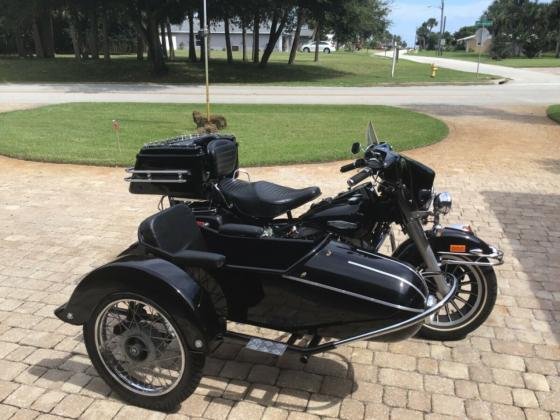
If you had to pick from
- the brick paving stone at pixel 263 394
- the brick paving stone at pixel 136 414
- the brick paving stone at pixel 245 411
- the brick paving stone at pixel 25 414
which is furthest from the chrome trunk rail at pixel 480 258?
the brick paving stone at pixel 25 414

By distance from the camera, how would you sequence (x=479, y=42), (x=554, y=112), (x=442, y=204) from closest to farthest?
(x=442, y=204) → (x=554, y=112) → (x=479, y=42)

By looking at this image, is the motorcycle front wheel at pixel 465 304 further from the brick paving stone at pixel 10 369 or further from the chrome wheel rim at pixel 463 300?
the brick paving stone at pixel 10 369

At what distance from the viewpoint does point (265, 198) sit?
12.0 ft

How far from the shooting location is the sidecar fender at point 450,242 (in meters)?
3.52

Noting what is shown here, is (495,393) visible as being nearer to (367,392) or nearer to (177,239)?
(367,392)

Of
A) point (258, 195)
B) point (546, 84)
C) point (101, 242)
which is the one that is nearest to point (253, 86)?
point (546, 84)

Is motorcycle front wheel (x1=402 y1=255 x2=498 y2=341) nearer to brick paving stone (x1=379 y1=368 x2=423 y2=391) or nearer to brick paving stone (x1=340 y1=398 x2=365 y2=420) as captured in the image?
brick paving stone (x1=379 y1=368 x2=423 y2=391)

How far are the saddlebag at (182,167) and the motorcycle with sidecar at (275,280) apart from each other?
0.32 meters

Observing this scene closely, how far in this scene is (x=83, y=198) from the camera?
7488 mm

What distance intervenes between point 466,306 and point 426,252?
0.68m

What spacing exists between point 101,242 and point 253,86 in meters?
20.8

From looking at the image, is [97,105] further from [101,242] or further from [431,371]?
[431,371]

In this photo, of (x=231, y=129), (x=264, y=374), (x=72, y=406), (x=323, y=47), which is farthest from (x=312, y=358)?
(x=323, y=47)

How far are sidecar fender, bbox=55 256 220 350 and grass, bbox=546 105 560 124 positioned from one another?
1435 centimetres
